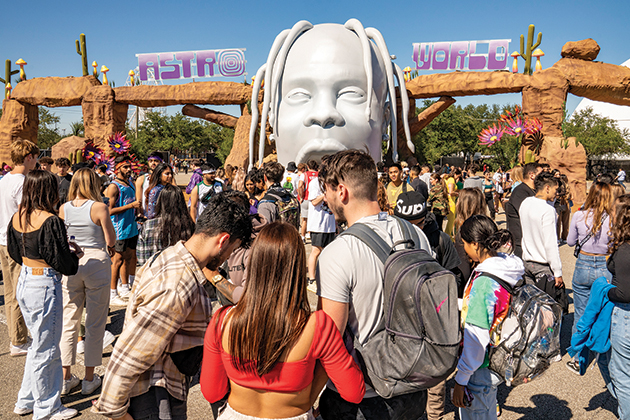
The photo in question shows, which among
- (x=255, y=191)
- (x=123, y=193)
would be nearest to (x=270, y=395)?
(x=255, y=191)

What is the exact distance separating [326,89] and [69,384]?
28.8 feet

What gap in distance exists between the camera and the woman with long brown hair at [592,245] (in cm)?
343

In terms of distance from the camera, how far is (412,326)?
1.48 meters

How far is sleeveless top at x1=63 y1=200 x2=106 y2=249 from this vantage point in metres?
3.40

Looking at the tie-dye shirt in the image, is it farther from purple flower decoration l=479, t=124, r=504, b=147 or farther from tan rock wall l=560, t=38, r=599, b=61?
tan rock wall l=560, t=38, r=599, b=61

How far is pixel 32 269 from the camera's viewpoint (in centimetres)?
277

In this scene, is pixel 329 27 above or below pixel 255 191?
above

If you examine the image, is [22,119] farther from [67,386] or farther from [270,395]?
[270,395]

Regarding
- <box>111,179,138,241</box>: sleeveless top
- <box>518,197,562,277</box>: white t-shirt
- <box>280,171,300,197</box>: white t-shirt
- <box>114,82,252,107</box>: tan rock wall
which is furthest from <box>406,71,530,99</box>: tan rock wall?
<box>111,179,138,241</box>: sleeveless top

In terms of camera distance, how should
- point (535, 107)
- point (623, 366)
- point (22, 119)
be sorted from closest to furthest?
point (623, 366), point (535, 107), point (22, 119)

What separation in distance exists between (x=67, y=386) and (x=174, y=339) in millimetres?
2060

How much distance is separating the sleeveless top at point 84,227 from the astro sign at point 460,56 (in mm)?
15719

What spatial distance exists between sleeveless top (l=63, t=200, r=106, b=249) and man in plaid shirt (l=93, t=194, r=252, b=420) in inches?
76.8

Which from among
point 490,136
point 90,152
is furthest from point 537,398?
point 490,136
